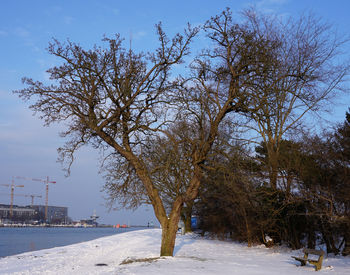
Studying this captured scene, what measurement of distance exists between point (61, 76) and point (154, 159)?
470 cm

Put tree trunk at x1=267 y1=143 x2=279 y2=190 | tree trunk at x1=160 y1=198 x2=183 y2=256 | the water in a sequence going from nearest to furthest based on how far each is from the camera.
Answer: tree trunk at x1=160 y1=198 x2=183 y2=256, tree trunk at x1=267 y1=143 x2=279 y2=190, the water

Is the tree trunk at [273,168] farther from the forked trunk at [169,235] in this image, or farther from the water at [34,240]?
the water at [34,240]

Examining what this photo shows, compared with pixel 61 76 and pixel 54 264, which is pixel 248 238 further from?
pixel 61 76

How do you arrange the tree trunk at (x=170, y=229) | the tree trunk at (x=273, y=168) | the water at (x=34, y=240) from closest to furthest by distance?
1. the tree trunk at (x=170, y=229)
2. the tree trunk at (x=273, y=168)
3. the water at (x=34, y=240)

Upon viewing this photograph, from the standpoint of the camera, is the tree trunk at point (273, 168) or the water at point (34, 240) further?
the water at point (34, 240)

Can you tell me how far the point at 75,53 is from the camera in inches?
552

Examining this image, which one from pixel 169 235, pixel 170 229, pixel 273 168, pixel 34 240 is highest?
pixel 273 168

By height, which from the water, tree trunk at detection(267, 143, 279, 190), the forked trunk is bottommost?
the water

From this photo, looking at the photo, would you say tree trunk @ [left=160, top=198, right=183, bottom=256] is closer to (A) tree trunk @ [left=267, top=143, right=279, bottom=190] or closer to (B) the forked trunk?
(B) the forked trunk

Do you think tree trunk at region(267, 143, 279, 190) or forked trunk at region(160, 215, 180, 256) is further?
tree trunk at region(267, 143, 279, 190)

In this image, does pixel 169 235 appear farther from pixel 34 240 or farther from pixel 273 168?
pixel 34 240

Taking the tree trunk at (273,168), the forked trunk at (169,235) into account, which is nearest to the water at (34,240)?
the forked trunk at (169,235)

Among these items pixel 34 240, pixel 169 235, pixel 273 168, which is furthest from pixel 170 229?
pixel 34 240

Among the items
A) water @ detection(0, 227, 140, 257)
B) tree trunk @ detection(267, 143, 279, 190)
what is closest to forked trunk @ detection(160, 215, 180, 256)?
tree trunk @ detection(267, 143, 279, 190)
